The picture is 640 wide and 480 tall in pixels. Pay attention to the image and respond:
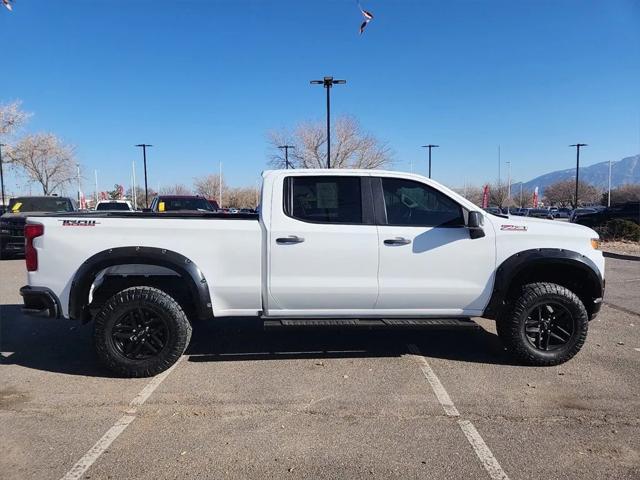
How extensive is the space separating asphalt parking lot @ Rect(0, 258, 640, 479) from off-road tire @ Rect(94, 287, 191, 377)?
16 centimetres

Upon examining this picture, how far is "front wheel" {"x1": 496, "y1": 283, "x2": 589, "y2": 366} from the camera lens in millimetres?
4910

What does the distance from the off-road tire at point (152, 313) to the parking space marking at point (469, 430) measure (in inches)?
91.7

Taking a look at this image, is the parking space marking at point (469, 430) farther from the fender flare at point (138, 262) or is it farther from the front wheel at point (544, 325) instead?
the fender flare at point (138, 262)

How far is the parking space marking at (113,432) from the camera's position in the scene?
3.14 meters

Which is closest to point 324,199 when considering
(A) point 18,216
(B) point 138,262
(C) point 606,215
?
(B) point 138,262

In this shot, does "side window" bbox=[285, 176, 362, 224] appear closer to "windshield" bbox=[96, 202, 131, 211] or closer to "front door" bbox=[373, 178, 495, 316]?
"front door" bbox=[373, 178, 495, 316]

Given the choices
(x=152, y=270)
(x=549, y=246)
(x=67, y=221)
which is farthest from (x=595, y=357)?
(x=67, y=221)

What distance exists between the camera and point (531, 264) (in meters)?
4.88

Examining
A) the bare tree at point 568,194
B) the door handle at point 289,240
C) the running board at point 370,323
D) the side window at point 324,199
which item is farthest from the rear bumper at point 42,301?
the bare tree at point 568,194

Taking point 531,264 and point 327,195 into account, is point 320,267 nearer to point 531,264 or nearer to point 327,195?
point 327,195

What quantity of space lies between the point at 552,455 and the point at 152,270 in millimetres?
3674

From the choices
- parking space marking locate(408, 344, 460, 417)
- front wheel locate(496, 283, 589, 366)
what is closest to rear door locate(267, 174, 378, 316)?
parking space marking locate(408, 344, 460, 417)

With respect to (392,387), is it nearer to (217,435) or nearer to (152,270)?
(217,435)

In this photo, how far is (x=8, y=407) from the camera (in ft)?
13.4
